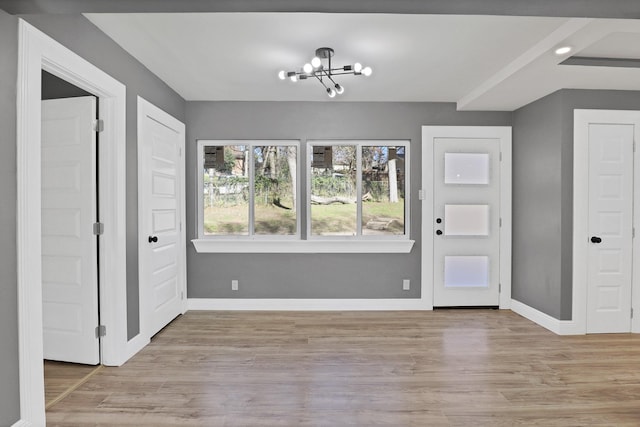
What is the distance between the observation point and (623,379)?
2.60 metres

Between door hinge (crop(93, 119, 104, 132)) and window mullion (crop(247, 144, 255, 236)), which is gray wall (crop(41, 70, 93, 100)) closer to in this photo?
door hinge (crop(93, 119, 104, 132))

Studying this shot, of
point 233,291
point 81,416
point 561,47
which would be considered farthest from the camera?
point 233,291

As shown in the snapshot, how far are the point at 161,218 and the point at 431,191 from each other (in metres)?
2.98

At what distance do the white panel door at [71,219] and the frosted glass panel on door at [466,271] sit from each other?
3.61 metres

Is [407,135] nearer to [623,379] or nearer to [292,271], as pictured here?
[292,271]

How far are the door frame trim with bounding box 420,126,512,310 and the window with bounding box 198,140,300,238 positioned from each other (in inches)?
61.1

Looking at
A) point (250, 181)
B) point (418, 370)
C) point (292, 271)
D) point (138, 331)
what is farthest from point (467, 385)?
point (250, 181)

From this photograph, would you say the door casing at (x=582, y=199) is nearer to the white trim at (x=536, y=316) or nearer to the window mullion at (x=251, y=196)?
the white trim at (x=536, y=316)

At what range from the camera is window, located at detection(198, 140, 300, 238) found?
4.32m

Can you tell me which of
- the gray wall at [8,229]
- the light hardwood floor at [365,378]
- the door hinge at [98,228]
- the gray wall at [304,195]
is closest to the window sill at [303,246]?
the gray wall at [304,195]

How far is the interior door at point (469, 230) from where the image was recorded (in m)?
4.31

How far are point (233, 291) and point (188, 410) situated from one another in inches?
82.6

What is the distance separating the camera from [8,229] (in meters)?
1.77

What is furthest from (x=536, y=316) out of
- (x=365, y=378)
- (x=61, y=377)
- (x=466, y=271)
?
(x=61, y=377)
